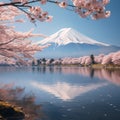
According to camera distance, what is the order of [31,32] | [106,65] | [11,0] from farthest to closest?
[106,65], [31,32], [11,0]

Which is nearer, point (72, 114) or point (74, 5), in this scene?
point (74, 5)

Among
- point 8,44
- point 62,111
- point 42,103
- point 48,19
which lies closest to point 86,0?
point 48,19

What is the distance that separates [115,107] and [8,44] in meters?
8.07

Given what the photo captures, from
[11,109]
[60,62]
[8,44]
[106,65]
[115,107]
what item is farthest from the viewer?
[60,62]

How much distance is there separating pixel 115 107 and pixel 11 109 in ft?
25.0

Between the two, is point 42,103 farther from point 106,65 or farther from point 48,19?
point 106,65

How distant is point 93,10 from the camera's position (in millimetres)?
7266

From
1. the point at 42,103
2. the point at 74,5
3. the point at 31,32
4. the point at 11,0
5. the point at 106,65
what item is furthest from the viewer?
the point at 106,65

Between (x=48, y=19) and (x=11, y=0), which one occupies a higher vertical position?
(x=11, y=0)

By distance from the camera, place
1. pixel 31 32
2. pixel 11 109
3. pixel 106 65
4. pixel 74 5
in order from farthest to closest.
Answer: pixel 106 65 < pixel 31 32 < pixel 11 109 < pixel 74 5

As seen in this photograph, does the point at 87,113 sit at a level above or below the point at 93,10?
below

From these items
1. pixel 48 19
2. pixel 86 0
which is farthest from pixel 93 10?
pixel 48 19

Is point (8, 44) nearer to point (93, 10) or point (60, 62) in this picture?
point (93, 10)

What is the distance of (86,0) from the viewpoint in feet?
24.0
